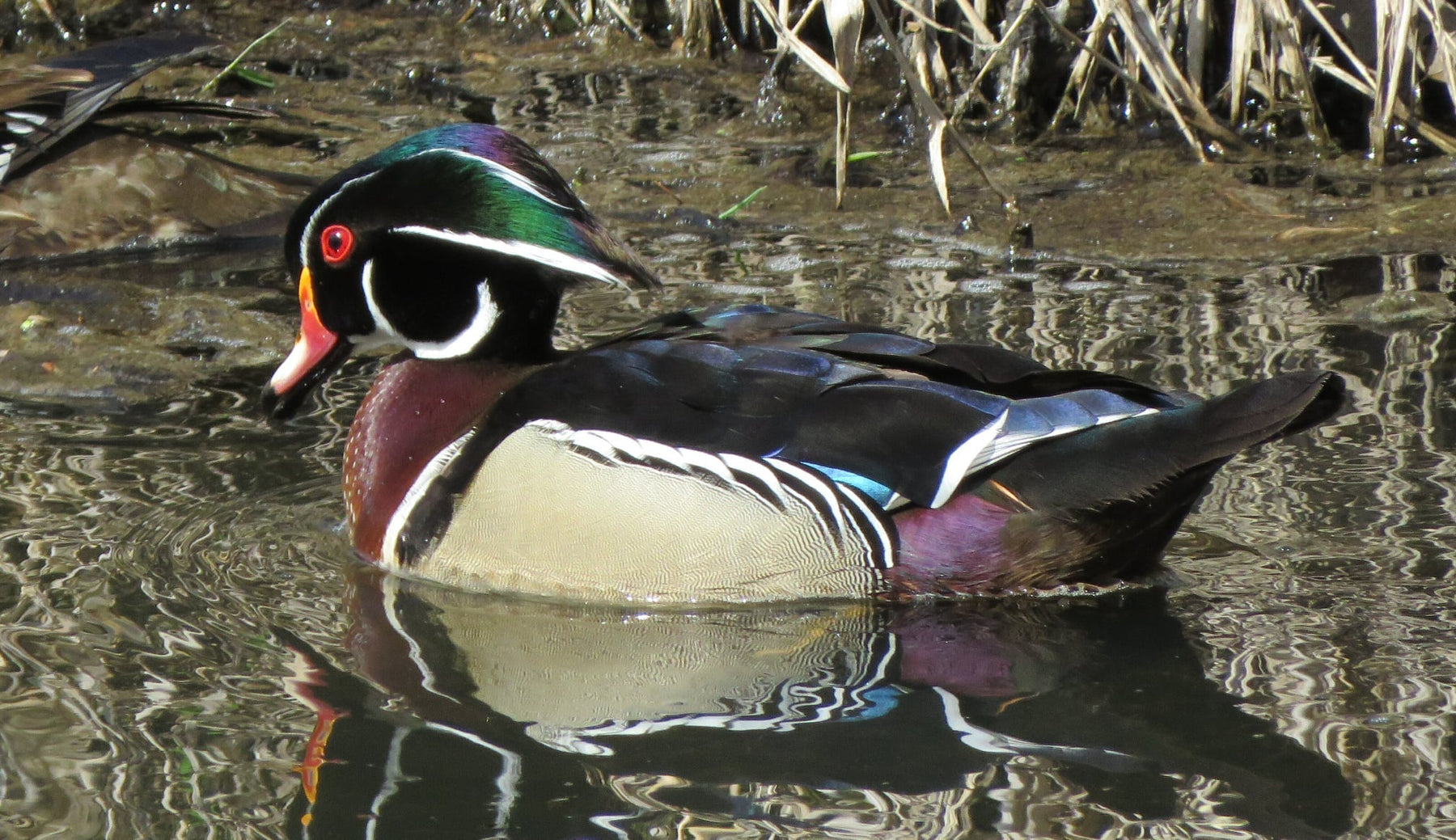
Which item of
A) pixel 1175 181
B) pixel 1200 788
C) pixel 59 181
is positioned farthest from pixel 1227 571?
pixel 59 181

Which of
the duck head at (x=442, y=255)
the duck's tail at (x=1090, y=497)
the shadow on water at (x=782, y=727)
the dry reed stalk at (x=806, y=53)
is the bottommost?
the shadow on water at (x=782, y=727)

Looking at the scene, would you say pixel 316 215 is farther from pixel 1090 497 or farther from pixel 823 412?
pixel 1090 497

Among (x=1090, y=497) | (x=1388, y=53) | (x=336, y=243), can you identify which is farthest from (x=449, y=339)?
(x=1388, y=53)

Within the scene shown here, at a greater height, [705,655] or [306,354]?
[306,354]

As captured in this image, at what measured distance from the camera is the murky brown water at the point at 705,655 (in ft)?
9.67

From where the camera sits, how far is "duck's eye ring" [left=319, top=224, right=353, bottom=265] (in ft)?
13.1

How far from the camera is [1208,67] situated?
7516mm

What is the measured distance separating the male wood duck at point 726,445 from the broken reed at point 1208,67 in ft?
8.04

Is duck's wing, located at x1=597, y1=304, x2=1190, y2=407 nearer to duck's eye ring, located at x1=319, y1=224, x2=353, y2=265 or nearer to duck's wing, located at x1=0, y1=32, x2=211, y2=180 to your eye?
duck's eye ring, located at x1=319, y1=224, x2=353, y2=265

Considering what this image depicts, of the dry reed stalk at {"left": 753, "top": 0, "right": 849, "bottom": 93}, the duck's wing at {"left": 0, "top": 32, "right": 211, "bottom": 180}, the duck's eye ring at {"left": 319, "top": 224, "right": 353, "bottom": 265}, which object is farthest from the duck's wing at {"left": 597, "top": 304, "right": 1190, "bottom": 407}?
the duck's wing at {"left": 0, "top": 32, "right": 211, "bottom": 180}

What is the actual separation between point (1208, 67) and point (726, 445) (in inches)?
181

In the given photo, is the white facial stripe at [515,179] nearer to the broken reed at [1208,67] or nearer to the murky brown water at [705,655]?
the murky brown water at [705,655]

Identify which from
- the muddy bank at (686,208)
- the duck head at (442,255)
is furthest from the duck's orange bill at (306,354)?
the muddy bank at (686,208)

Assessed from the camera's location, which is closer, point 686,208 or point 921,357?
point 921,357
